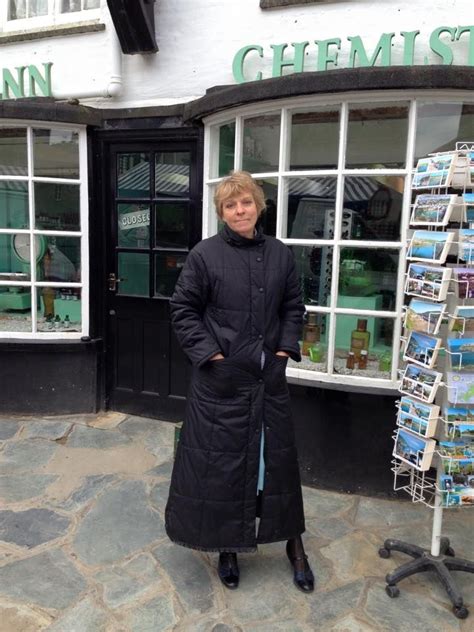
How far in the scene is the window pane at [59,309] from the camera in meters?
5.04

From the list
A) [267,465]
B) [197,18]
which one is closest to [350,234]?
[267,465]

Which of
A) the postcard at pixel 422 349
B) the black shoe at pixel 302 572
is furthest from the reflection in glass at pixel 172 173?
the black shoe at pixel 302 572

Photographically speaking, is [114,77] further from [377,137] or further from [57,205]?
[377,137]

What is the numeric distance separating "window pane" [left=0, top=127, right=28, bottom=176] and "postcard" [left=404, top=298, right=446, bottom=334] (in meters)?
3.77

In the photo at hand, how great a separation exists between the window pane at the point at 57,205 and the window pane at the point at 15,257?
22 centimetres

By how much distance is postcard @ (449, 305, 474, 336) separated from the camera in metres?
2.48

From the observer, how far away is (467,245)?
2.45 metres

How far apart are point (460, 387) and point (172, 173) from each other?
10.3 ft

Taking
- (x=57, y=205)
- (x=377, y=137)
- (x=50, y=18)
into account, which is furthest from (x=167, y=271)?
(x=50, y=18)

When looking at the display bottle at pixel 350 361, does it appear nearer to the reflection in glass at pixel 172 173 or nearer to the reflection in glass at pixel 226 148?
the reflection in glass at pixel 226 148

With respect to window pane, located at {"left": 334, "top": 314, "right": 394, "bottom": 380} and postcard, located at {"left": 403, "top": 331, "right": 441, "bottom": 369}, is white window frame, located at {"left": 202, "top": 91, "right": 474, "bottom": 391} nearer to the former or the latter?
window pane, located at {"left": 334, "top": 314, "right": 394, "bottom": 380}

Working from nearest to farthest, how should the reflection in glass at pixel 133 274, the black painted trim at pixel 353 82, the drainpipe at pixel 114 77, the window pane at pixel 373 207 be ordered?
the black painted trim at pixel 353 82 < the window pane at pixel 373 207 < the drainpipe at pixel 114 77 < the reflection in glass at pixel 133 274

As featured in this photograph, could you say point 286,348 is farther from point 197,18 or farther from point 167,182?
point 197,18

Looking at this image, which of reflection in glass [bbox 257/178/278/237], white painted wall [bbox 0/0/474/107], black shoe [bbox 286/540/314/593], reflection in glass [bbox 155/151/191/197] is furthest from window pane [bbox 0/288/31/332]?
black shoe [bbox 286/540/314/593]
